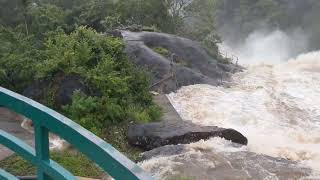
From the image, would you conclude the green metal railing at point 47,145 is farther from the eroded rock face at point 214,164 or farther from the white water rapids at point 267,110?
the white water rapids at point 267,110

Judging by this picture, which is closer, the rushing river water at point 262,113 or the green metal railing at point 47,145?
the green metal railing at point 47,145

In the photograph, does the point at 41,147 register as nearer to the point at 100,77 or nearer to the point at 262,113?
the point at 100,77

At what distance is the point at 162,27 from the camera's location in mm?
20734

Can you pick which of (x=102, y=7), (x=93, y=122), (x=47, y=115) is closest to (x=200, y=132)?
(x=93, y=122)

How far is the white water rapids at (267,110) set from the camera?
10.4 meters

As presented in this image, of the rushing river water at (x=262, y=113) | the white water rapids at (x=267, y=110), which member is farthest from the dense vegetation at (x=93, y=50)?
the white water rapids at (x=267, y=110)

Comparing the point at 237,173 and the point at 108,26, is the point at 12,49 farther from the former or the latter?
the point at 237,173

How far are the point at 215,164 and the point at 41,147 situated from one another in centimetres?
663

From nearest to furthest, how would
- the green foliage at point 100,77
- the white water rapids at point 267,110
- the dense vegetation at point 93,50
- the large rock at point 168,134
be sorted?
the large rock at point 168,134 → the green foliage at point 100,77 → the dense vegetation at point 93,50 → the white water rapids at point 267,110

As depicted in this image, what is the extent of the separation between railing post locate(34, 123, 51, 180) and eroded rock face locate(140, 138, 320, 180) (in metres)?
5.80

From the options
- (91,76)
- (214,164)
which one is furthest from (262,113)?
(214,164)

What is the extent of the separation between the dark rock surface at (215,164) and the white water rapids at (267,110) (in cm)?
79

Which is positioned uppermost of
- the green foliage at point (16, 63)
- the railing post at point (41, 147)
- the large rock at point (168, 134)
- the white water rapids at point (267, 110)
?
the railing post at point (41, 147)

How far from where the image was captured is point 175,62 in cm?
1683
